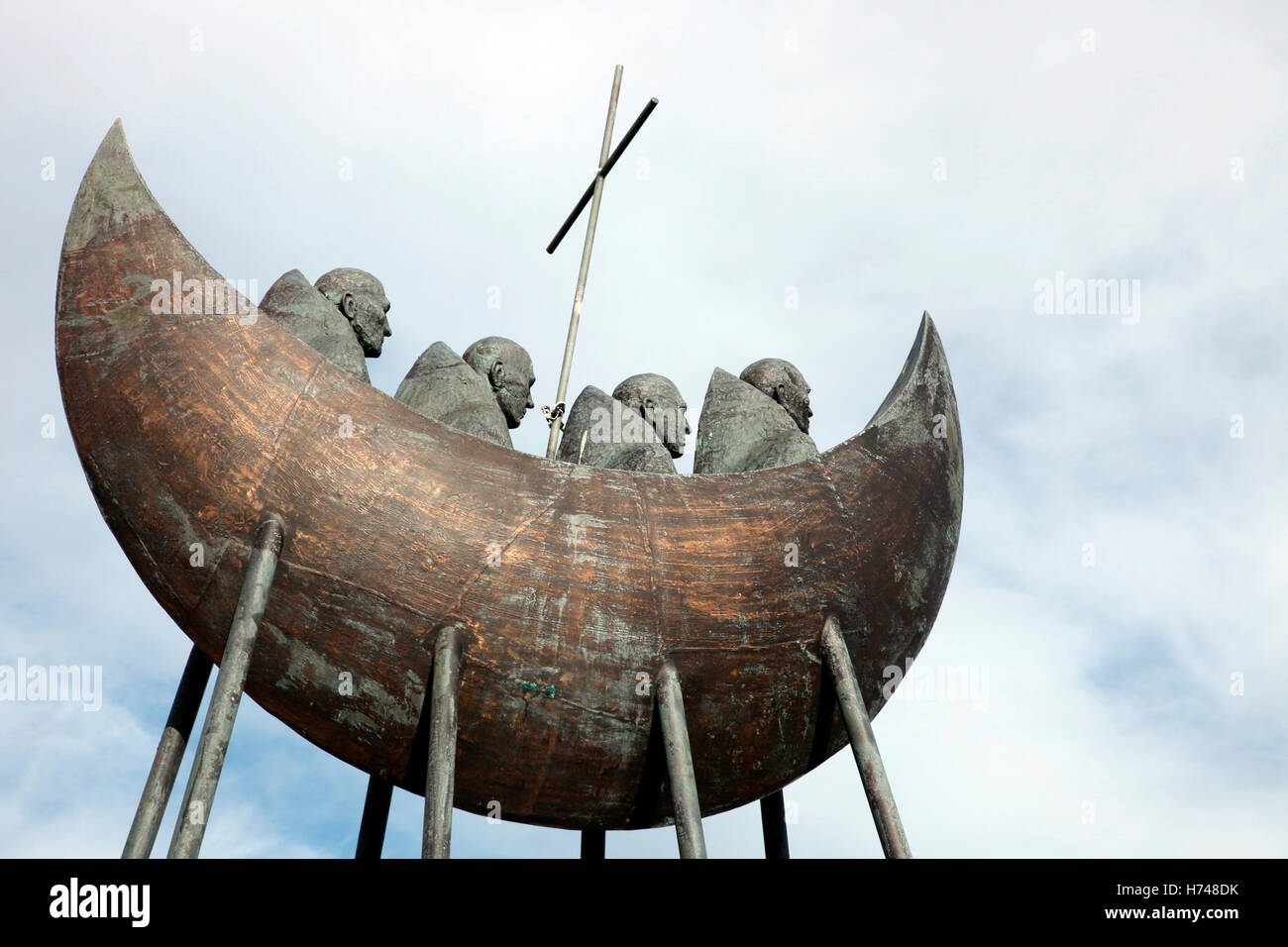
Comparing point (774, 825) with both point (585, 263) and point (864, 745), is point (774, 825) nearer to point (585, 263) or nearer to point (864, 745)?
point (864, 745)

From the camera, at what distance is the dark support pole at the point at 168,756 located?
7129 mm

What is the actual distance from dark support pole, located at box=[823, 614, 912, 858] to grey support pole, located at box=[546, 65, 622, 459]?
255 cm

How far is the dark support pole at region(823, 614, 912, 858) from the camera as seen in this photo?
7496 millimetres

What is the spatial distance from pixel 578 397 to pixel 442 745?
137 inches

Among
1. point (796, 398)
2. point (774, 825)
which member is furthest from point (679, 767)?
point (796, 398)

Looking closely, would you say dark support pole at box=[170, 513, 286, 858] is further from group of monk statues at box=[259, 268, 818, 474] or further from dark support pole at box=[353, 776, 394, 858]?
dark support pole at box=[353, 776, 394, 858]

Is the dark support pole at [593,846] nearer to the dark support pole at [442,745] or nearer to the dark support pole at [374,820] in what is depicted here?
the dark support pole at [374,820]

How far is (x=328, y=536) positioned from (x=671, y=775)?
2434 millimetres

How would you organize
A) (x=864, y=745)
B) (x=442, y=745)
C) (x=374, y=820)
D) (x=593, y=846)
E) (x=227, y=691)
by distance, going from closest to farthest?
(x=227, y=691) < (x=442, y=745) < (x=864, y=745) < (x=374, y=820) < (x=593, y=846)

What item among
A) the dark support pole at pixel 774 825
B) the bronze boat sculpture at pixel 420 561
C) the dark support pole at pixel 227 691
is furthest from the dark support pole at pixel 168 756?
the dark support pole at pixel 774 825

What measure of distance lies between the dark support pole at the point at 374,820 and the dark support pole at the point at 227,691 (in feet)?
8.12

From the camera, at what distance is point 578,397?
9.75 metres
